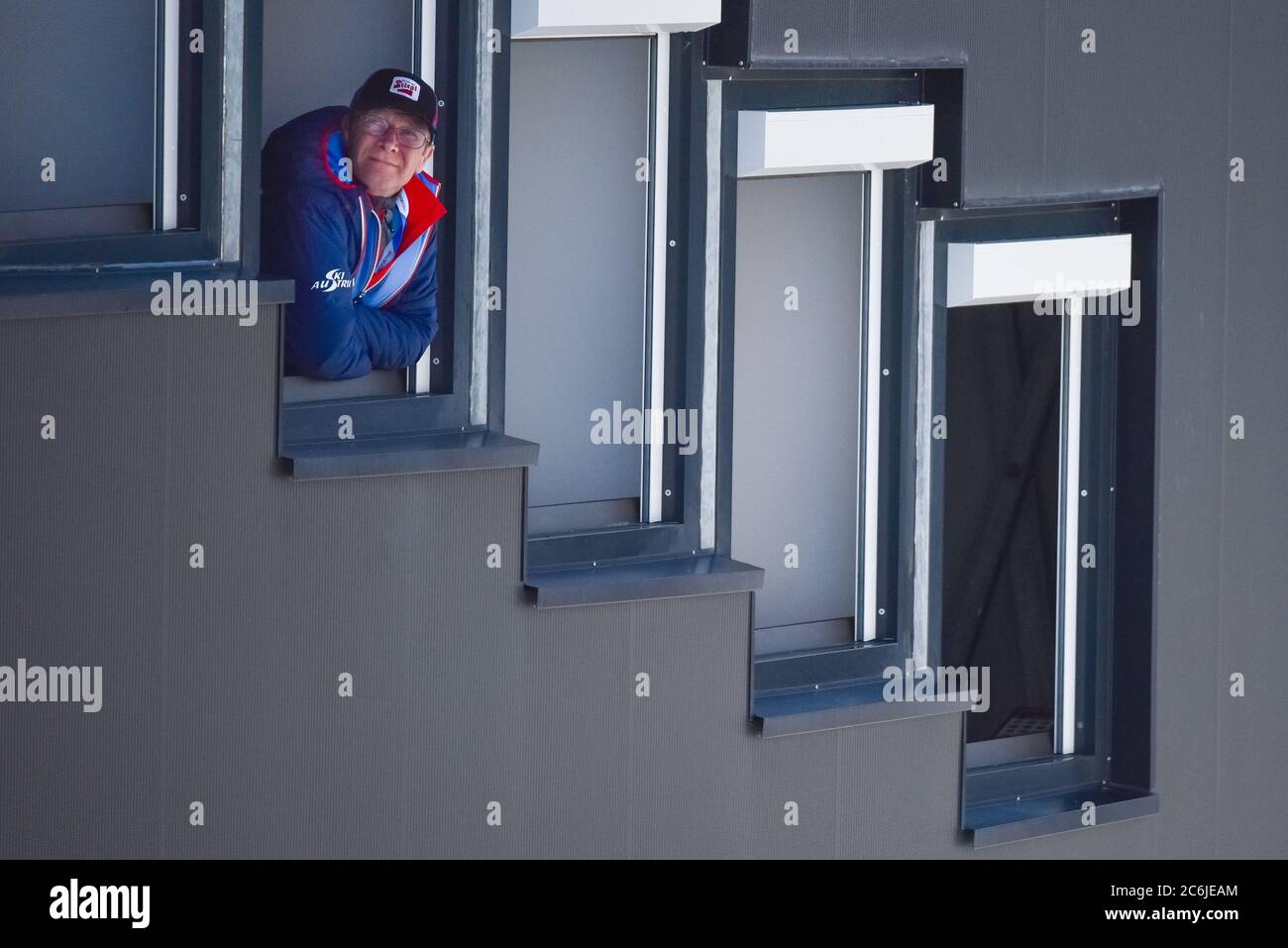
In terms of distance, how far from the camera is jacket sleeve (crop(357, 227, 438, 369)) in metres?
4.41

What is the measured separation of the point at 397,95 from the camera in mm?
4332

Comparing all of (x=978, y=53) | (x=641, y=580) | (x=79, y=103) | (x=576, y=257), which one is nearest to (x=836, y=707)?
(x=641, y=580)

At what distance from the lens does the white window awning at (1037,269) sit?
17.5 ft

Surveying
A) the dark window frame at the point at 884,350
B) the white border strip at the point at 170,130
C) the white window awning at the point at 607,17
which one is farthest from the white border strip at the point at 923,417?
the white border strip at the point at 170,130

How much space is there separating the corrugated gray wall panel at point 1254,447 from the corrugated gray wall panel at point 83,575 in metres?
3.36

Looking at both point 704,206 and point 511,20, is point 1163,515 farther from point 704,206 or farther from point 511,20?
point 511,20

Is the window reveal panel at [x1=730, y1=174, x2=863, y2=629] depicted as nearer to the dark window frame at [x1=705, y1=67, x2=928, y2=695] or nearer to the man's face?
the dark window frame at [x1=705, y1=67, x2=928, y2=695]

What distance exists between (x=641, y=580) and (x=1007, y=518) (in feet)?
6.29

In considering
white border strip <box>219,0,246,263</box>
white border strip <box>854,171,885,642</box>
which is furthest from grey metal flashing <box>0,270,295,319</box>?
white border strip <box>854,171,885,642</box>

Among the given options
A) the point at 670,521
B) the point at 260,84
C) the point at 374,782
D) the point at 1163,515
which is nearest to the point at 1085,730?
the point at 1163,515

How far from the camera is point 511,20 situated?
4.57m

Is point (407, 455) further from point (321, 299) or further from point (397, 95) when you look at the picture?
point (397, 95)

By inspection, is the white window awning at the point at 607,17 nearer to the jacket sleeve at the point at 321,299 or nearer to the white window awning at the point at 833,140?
the white window awning at the point at 833,140

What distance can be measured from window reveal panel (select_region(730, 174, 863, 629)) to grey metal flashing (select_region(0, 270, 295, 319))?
59.1 inches
